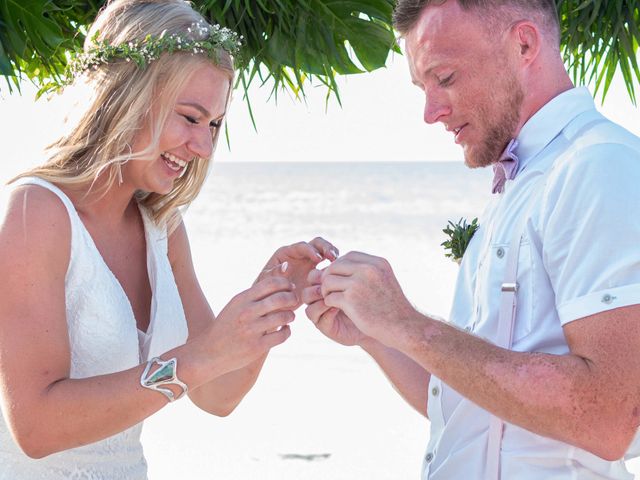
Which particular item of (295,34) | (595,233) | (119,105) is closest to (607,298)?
(595,233)

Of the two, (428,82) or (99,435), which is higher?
(428,82)

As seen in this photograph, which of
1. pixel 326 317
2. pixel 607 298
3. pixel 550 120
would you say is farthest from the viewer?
pixel 326 317

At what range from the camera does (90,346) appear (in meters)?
2.62

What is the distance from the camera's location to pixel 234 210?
1344 inches

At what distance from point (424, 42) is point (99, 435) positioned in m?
1.26

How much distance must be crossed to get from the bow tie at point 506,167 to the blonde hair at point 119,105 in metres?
0.95

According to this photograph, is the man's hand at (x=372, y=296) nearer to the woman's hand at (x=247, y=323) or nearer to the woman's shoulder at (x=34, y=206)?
the woman's hand at (x=247, y=323)

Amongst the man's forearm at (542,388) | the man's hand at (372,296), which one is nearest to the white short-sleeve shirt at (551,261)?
the man's forearm at (542,388)

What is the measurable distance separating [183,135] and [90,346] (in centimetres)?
65

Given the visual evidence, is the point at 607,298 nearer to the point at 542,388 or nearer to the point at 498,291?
the point at 542,388

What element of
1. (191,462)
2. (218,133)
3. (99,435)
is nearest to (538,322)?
(99,435)

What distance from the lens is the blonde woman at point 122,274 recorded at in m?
2.36

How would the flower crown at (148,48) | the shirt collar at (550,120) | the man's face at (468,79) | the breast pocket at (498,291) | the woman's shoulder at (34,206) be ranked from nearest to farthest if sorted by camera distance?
the breast pocket at (498,291), the shirt collar at (550,120), the man's face at (468,79), the woman's shoulder at (34,206), the flower crown at (148,48)

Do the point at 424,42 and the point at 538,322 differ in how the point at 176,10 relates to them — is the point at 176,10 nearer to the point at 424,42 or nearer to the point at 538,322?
the point at 424,42
